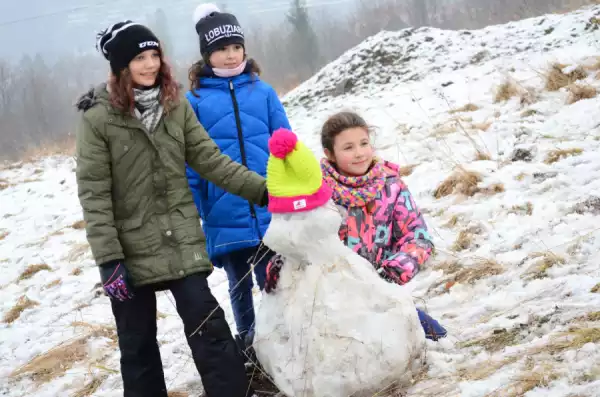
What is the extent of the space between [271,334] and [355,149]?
0.91 meters

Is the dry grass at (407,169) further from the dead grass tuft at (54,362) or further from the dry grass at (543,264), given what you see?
the dead grass tuft at (54,362)

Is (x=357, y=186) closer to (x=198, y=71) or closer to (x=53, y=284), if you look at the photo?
(x=198, y=71)

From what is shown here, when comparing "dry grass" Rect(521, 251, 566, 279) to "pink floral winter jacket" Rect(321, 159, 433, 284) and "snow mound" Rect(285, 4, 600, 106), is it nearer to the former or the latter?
"pink floral winter jacket" Rect(321, 159, 433, 284)

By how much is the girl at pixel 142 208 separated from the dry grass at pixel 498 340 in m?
1.05

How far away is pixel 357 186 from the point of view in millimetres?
2502

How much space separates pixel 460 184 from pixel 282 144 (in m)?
2.75

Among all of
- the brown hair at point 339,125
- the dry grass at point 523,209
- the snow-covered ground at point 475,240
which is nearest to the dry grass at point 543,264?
the snow-covered ground at point 475,240

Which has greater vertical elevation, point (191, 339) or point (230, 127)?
point (230, 127)

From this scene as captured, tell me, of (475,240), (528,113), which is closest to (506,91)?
(528,113)

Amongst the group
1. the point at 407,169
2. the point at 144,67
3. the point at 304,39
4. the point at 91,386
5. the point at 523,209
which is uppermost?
the point at 304,39

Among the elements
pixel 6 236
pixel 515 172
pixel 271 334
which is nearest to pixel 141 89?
pixel 271 334

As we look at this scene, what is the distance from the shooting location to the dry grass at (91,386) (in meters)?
3.29

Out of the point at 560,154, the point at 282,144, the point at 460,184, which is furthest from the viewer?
the point at 460,184

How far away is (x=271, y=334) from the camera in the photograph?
225 cm
